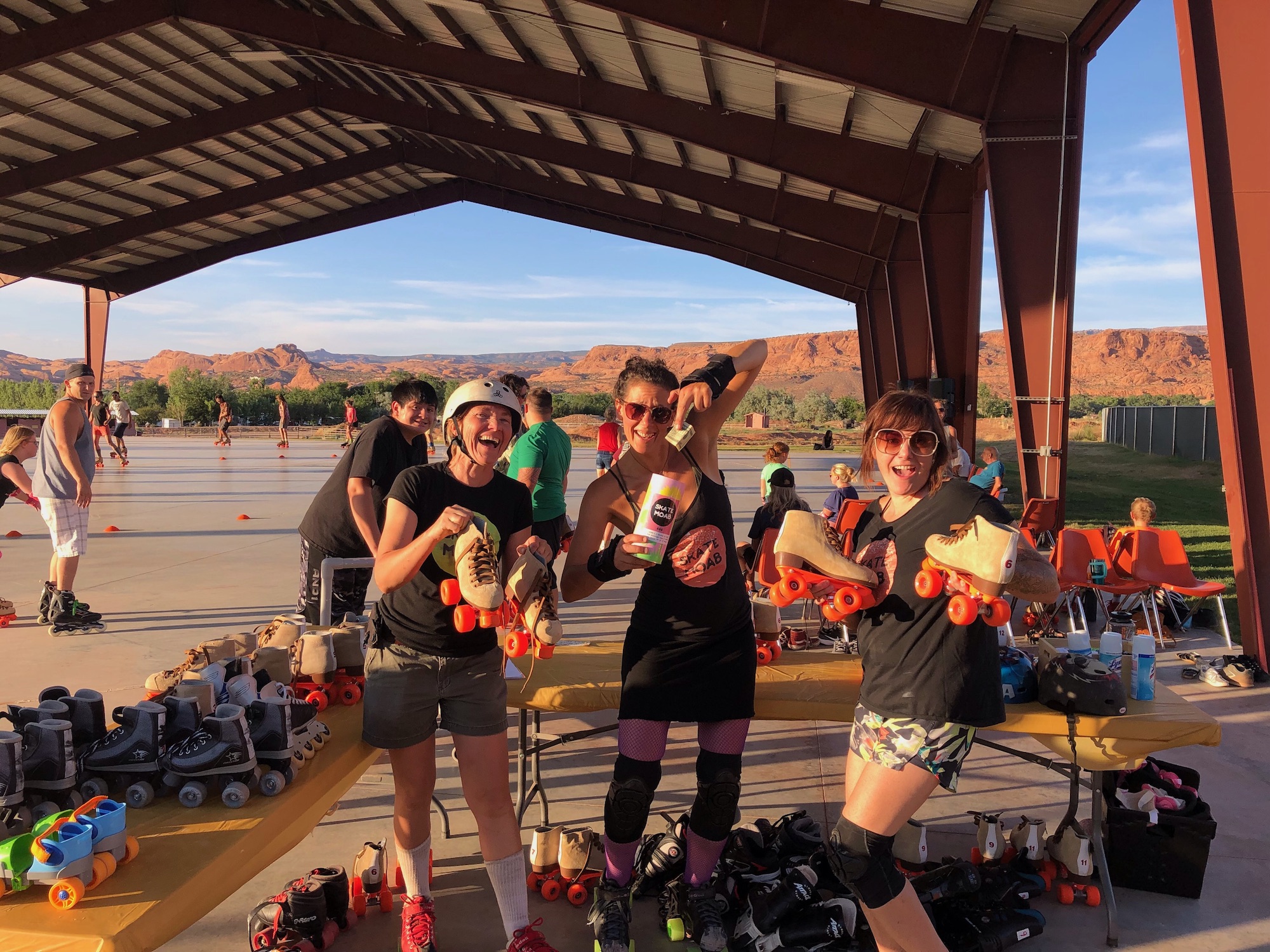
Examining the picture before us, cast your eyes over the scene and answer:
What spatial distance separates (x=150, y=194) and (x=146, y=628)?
21389mm

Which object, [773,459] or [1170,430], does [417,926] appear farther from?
[1170,430]

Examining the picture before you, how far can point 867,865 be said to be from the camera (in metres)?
2.43

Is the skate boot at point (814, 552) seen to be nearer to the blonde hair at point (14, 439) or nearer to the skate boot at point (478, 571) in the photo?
the skate boot at point (478, 571)

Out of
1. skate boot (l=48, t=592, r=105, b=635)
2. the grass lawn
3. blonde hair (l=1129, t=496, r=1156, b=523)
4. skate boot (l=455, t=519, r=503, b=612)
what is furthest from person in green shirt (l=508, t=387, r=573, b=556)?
blonde hair (l=1129, t=496, r=1156, b=523)

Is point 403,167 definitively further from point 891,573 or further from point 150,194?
point 891,573

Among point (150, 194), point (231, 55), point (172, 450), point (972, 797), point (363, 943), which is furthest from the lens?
point (172, 450)

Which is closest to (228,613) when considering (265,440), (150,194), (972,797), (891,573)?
(972,797)

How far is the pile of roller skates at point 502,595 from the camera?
2.47 m

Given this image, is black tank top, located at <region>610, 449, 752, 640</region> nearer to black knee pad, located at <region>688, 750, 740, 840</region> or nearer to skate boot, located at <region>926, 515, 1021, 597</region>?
black knee pad, located at <region>688, 750, 740, 840</region>

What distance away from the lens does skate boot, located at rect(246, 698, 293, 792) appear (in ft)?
8.77

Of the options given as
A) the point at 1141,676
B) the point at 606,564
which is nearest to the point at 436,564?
the point at 606,564

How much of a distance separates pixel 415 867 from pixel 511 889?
0.36 m

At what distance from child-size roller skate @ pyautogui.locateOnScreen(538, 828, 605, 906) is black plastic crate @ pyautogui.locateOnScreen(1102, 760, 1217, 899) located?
216cm

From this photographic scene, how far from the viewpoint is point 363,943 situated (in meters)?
3.17
